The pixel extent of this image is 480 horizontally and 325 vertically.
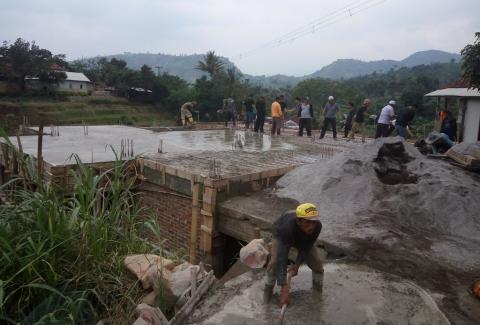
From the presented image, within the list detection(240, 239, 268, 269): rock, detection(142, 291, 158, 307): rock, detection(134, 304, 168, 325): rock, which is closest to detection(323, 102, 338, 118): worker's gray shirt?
detection(240, 239, 268, 269): rock

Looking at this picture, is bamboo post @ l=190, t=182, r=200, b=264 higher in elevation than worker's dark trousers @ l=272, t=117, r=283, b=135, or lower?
lower

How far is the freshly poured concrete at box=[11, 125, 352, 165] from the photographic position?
949 cm

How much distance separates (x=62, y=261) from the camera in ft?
13.0

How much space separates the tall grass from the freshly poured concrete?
14.3 ft

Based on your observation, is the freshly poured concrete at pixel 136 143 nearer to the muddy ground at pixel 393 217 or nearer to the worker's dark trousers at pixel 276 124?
the worker's dark trousers at pixel 276 124

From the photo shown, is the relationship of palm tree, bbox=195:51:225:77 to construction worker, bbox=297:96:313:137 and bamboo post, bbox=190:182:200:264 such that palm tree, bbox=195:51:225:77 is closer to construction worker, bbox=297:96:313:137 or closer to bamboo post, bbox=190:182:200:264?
construction worker, bbox=297:96:313:137

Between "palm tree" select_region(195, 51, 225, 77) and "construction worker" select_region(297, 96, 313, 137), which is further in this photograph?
"palm tree" select_region(195, 51, 225, 77)

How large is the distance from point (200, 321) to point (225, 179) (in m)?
3.58

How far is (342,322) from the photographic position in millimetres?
4164

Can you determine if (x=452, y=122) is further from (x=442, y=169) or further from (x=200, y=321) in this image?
(x=200, y=321)

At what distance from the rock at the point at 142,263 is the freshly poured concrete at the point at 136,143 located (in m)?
4.45

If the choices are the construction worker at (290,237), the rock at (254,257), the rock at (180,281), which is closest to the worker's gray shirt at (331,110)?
the rock at (254,257)

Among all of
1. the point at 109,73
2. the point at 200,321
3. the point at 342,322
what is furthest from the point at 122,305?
the point at 109,73

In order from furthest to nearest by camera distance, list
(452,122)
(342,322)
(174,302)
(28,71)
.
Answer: (28,71) → (452,122) → (174,302) → (342,322)
